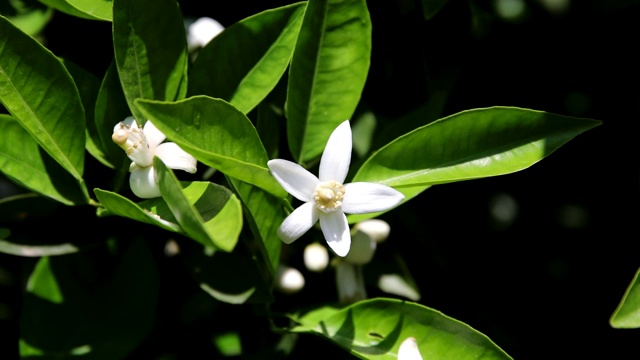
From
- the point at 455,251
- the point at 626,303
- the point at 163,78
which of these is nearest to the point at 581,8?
the point at 455,251

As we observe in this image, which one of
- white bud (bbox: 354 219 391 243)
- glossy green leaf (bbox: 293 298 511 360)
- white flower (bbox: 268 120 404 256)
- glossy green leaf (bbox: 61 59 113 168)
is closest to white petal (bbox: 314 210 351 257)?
white flower (bbox: 268 120 404 256)

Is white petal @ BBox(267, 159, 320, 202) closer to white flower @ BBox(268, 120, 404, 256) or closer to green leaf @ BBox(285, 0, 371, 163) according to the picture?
white flower @ BBox(268, 120, 404, 256)

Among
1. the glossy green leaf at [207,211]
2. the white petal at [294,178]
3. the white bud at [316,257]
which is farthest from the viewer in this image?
the white bud at [316,257]

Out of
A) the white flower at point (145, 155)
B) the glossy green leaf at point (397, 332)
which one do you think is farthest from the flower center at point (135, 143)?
the glossy green leaf at point (397, 332)

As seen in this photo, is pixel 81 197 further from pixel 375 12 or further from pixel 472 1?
pixel 472 1

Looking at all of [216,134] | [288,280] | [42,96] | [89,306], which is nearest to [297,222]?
[216,134]

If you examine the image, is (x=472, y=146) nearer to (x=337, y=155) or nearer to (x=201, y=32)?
(x=337, y=155)

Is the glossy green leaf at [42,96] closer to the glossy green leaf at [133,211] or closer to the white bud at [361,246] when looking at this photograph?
the glossy green leaf at [133,211]
